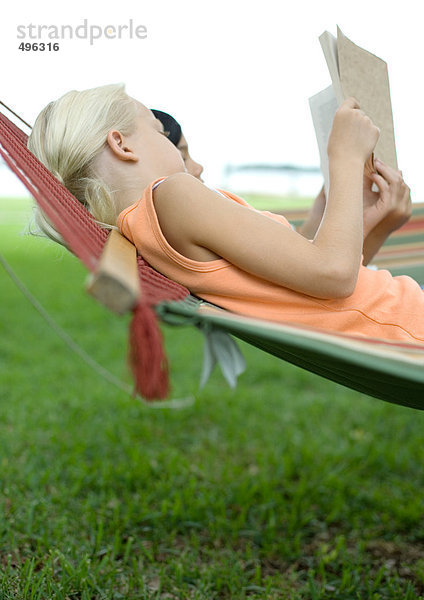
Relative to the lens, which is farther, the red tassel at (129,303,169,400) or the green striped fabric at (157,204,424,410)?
the green striped fabric at (157,204,424,410)

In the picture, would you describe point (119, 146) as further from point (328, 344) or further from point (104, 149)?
point (328, 344)

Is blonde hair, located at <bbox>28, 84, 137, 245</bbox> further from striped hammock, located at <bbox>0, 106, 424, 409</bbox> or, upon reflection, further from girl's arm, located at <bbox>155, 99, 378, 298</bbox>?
girl's arm, located at <bbox>155, 99, 378, 298</bbox>

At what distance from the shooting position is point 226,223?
1041mm

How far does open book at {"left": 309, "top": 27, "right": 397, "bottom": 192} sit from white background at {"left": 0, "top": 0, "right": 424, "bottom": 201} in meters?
2.41

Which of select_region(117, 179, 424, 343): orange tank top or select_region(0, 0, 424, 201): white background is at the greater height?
select_region(0, 0, 424, 201): white background

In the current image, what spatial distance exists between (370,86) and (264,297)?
526 mm

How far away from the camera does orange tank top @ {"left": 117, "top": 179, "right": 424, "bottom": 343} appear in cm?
111

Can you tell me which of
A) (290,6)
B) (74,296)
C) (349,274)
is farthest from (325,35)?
(290,6)

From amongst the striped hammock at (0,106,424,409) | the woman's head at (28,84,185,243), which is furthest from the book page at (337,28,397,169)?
the striped hammock at (0,106,424,409)

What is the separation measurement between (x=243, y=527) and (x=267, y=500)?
0.15m

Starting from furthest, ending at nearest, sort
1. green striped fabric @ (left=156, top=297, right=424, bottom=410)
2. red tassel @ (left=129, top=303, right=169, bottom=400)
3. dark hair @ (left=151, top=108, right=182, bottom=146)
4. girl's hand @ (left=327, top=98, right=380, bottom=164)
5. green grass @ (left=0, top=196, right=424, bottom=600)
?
green grass @ (left=0, top=196, right=424, bottom=600) < dark hair @ (left=151, top=108, right=182, bottom=146) < girl's hand @ (left=327, top=98, right=380, bottom=164) < green striped fabric @ (left=156, top=297, right=424, bottom=410) < red tassel @ (left=129, top=303, right=169, bottom=400)

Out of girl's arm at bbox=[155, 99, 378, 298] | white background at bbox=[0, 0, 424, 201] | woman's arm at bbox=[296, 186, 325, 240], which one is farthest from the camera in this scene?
white background at bbox=[0, 0, 424, 201]

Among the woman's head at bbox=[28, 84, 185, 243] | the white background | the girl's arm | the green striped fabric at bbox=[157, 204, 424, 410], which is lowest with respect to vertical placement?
the green striped fabric at bbox=[157, 204, 424, 410]

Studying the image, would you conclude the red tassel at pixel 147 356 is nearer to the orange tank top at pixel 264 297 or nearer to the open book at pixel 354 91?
the orange tank top at pixel 264 297
